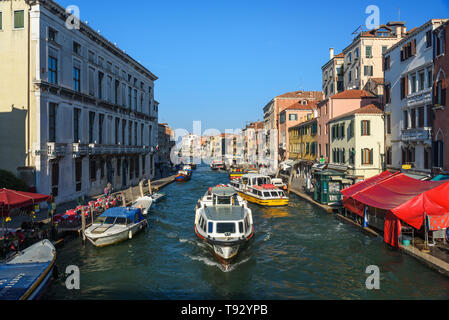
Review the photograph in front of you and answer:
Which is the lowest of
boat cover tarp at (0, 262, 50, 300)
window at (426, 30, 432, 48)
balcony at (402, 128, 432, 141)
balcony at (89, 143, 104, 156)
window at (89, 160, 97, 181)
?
boat cover tarp at (0, 262, 50, 300)

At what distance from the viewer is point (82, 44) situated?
34125 mm

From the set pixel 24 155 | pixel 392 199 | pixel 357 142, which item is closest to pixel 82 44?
pixel 24 155

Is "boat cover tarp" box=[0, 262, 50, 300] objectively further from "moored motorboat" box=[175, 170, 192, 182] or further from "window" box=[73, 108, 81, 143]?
"moored motorboat" box=[175, 170, 192, 182]

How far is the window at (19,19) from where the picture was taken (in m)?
26.3

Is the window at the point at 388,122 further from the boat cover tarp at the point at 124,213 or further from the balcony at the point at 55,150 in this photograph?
the balcony at the point at 55,150

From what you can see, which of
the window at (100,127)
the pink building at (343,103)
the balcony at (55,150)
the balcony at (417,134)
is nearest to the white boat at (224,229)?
the balcony at (417,134)

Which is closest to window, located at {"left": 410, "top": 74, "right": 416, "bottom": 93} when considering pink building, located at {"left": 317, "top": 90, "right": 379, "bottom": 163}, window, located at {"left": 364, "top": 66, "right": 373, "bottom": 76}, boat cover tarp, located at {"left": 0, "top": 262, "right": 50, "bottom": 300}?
pink building, located at {"left": 317, "top": 90, "right": 379, "bottom": 163}

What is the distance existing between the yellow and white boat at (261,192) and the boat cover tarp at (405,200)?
11238mm

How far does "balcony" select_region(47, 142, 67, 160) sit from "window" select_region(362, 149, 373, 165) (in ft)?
88.9

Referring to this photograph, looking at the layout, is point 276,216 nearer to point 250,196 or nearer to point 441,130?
point 250,196

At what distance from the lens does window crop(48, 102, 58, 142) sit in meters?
28.5

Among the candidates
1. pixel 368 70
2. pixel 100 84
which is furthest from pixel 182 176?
pixel 368 70

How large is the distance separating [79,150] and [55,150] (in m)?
A: 4.63

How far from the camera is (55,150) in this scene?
28312mm
